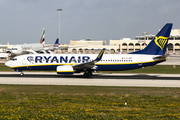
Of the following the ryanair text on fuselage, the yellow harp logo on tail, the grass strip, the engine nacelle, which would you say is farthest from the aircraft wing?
the grass strip

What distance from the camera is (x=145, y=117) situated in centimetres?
1355

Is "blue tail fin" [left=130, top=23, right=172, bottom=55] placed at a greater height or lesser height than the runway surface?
greater

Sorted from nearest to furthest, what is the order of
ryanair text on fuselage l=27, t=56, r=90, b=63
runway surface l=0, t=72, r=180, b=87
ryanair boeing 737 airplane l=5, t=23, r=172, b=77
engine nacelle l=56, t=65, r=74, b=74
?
runway surface l=0, t=72, r=180, b=87, engine nacelle l=56, t=65, r=74, b=74, ryanair boeing 737 airplane l=5, t=23, r=172, b=77, ryanair text on fuselage l=27, t=56, r=90, b=63

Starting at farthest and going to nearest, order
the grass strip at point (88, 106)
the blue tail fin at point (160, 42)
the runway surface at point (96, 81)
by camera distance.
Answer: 1. the blue tail fin at point (160, 42)
2. the runway surface at point (96, 81)
3. the grass strip at point (88, 106)

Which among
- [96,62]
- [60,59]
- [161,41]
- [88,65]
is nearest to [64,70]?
[60,59]

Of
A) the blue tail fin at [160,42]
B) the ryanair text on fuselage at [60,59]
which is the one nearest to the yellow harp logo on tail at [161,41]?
the blue tail fin at [160,42]

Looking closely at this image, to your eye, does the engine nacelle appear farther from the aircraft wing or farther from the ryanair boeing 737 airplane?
the ryanair boeing 737 airplane

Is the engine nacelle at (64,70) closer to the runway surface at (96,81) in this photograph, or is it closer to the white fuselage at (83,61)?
the runway surface at (96,81)

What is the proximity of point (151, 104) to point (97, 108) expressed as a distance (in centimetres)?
457

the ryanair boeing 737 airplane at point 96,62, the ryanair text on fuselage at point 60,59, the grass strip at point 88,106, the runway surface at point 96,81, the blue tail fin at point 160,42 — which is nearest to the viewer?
the grass strip at point 88,106

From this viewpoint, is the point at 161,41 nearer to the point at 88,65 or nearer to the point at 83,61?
the point at 88,65

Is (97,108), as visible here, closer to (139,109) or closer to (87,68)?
(139,109)

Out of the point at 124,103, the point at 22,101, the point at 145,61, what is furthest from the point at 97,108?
the point at 145,61

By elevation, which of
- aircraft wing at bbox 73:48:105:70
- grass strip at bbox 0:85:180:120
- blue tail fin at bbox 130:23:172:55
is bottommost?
grass strip at bbox 0:85:180:120
